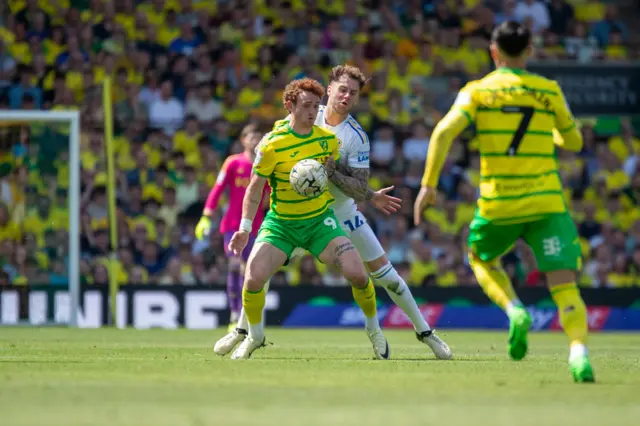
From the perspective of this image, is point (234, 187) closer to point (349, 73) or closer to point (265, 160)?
point (349, 73)

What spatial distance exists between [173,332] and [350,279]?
6.86m

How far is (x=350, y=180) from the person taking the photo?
1066 cm

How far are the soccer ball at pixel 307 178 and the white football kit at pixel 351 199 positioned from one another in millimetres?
884

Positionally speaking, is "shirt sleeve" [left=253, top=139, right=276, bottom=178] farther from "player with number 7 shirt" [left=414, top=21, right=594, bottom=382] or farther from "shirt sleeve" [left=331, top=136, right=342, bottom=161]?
"player with number 7 shirt" [left=414, top=21, right=594, bottom=382]

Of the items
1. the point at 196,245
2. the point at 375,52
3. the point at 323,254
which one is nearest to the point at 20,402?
the point at 323,254

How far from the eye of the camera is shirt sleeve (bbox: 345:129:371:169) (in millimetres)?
10742

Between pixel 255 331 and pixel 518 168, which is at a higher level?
pixel 518 168

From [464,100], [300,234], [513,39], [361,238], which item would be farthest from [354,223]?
[513,39]

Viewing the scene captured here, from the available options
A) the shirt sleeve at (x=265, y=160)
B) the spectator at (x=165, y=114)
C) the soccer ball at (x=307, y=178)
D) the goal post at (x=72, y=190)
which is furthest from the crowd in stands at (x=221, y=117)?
the soccer ball at (x=307, y=178)

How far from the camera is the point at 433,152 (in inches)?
314

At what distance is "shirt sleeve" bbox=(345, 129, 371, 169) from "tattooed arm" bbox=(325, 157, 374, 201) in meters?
0.04

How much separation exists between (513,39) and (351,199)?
3273 mm

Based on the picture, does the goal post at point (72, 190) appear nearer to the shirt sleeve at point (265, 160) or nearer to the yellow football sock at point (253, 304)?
the yellow football sock at point (253, 304)

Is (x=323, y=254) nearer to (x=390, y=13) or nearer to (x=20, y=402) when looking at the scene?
(x=20, y=402)
